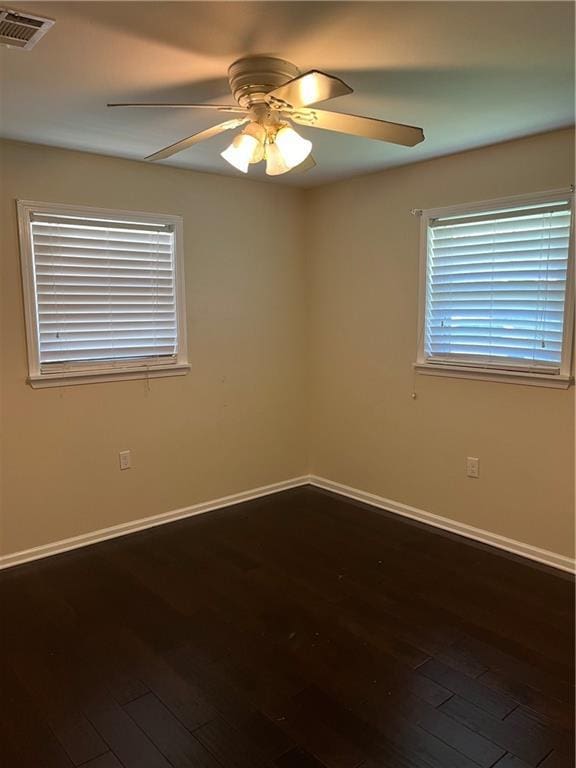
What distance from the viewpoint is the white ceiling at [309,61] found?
164 centimetres

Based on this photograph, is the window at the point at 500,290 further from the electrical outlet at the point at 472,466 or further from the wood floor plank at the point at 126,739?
the wood floor plank at the point at 126,739

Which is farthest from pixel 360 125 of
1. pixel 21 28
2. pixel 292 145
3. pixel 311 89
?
pixel 21 28

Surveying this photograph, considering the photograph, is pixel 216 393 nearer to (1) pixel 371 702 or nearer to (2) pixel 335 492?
(2) pixel 335 492

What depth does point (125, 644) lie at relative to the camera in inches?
95.7

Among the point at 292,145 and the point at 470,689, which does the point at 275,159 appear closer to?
the point at 292,145

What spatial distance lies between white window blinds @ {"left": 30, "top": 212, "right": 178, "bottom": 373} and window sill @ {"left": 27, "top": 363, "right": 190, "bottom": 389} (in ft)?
0.14

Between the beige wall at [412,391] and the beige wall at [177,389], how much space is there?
308 mm

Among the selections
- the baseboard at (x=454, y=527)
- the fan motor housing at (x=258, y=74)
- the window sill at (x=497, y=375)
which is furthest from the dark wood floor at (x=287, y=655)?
the fan motor housing at (x=258, y=74)

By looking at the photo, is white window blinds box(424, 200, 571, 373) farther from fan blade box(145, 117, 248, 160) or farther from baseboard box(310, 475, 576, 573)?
fan blade box(145, 117, 248, 160)

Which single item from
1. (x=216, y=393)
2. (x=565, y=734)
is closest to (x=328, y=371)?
(x=216, y=393)

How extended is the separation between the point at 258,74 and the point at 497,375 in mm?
2113

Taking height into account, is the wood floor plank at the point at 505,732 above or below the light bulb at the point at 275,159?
below

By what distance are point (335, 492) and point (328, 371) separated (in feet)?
3.10

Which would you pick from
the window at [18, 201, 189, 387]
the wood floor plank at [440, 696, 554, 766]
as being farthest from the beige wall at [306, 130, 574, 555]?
the wood floor plank at [440, 696, 554, 766]
